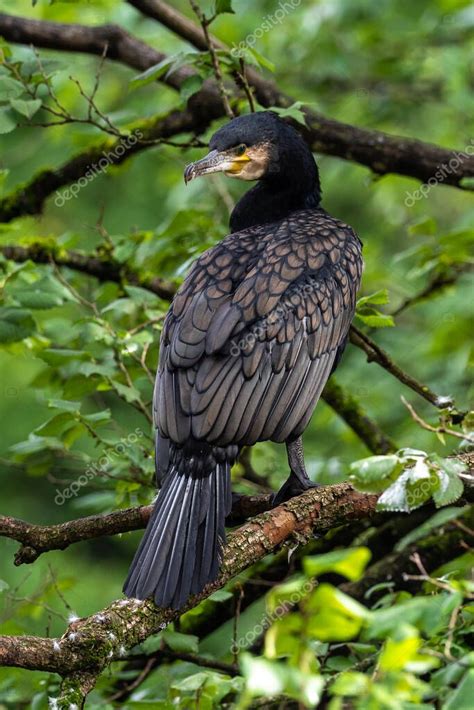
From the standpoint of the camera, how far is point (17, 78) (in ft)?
13.3

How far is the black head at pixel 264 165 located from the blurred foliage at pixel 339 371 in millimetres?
250

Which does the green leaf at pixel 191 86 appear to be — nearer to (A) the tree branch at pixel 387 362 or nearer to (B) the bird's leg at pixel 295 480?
(A) the tree branch at pixel 387 362

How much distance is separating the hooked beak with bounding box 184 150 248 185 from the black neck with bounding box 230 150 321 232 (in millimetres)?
221

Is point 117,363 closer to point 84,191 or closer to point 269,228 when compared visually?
point 269,228

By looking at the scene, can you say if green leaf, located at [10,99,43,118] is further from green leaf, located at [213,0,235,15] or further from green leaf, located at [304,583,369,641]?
green leaf, located at [304,583,369,641]

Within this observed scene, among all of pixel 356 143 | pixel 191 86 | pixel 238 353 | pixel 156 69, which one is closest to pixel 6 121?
pixel 156 69

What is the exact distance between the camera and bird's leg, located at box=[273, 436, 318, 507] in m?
3.59

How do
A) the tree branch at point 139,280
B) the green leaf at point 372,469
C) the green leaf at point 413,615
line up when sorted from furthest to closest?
the tree branch at point 139,280, the green leaf at point 372,469, the green leaf at point 413,615

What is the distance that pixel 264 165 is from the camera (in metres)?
4.26

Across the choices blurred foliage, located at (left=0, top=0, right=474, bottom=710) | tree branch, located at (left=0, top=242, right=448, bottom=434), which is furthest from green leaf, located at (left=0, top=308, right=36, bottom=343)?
tree branch, located at (left=0, top=242, right=448, bottom=434)

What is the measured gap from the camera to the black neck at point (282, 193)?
4336 mm

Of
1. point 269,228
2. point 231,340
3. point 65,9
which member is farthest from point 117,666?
point 65,9

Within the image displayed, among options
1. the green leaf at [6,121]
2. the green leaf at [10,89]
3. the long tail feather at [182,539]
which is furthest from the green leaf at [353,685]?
the green leaf at [10,89]

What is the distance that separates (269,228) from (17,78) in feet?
3.74
